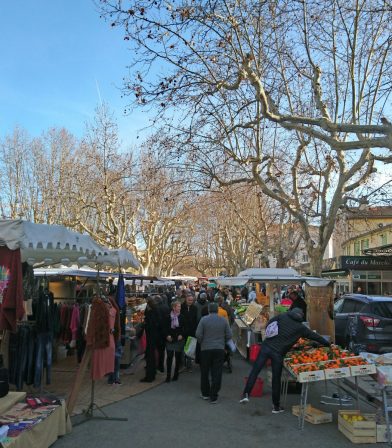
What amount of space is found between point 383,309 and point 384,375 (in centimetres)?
614

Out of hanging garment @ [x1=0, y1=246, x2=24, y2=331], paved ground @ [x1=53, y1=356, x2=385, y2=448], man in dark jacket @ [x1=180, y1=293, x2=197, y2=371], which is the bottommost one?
paved ground @ [x1=53, y1=356, x2=385, y2=448]

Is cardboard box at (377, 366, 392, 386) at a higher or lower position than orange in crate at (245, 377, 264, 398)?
higher

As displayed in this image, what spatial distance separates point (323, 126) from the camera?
8.71 meters

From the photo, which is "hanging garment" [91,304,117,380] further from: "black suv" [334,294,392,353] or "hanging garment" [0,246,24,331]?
"black suv" [334,294,392,353]

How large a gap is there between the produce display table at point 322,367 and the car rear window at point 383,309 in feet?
16.3

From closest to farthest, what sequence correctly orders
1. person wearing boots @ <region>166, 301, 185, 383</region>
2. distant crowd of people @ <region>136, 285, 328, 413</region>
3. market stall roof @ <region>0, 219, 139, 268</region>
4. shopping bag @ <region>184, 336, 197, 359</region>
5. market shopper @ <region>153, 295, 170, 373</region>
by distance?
market stall roof @ <region>0, 219, 139, 268</region> < distant crowd of people @ <region>136, 285, 328, 413</region> < shopping bag @ <region>184, 336, 197, 359</region> < person wearing boots @ <region>166, 301, 185, 383</region> < market shopper @ <region>153, 295, 170, 373</region>

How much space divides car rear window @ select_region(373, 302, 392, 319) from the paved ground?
4048 millimetres

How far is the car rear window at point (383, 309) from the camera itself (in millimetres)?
11781

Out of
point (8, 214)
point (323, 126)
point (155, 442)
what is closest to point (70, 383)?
point (155, 442)

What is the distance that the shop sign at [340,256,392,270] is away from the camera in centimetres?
3183

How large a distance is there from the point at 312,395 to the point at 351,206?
1455 centimetres

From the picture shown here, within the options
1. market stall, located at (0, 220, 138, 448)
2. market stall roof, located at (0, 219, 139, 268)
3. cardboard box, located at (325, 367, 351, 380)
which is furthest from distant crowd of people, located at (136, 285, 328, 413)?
market stall roof, located at (0, 219, 139, 268)

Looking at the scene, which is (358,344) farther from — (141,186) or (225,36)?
(141,186)

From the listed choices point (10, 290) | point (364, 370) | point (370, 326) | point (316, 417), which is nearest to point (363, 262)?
point (370, 326)
